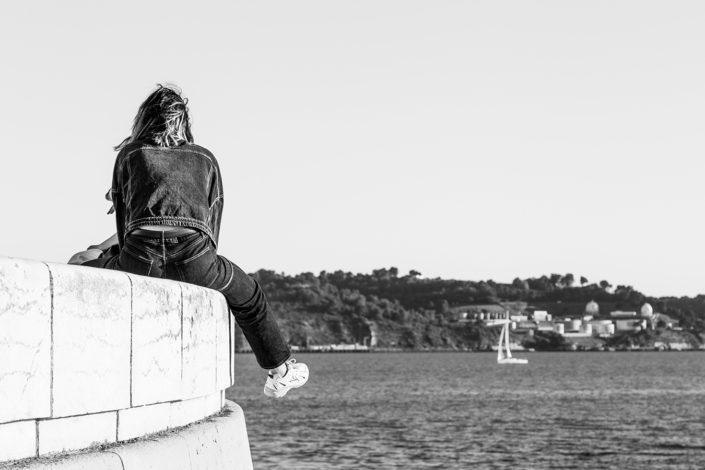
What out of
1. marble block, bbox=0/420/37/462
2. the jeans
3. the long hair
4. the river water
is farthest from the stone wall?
the river water

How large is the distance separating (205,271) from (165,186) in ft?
1.37

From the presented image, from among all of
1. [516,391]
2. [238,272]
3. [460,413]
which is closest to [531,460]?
[460,413]

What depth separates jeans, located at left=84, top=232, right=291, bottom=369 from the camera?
555 centimetres

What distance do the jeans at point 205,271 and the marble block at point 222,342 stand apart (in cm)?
7

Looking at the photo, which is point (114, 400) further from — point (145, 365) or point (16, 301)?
point (16, 301)

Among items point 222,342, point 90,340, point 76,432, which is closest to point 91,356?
point 90,340

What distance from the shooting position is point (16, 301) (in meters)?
3.56

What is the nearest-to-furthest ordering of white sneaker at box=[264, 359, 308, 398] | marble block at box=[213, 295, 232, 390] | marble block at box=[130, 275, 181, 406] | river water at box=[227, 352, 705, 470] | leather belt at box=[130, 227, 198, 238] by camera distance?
marble block at box=[130, 275, 181, 406] → leather belt at box=[130, 227, 198, 238] → marble block at box=[213, 295, 232, 390] → white sneaker at box=[264, 359, 308, 398] → river water at box=[227, 352, 705, 470]

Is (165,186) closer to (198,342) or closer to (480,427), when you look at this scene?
(198,342)

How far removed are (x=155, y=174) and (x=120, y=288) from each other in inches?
53.5

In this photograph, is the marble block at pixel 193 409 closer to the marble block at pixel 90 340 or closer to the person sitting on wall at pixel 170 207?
the person sitting on wall at pixel 170 207

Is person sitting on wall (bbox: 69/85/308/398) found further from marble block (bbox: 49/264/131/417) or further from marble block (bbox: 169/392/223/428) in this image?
marble block (bbox: 49/264/131/417)

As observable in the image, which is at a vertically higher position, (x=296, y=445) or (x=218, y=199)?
(x=218, y=199)

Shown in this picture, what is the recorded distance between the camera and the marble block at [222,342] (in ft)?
18.8
